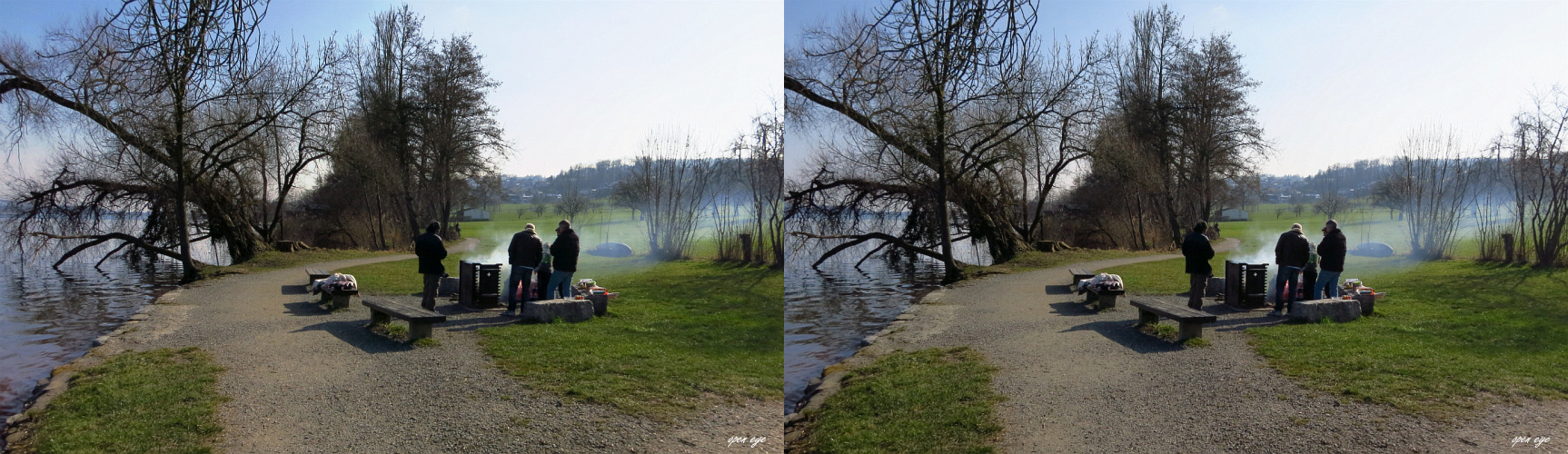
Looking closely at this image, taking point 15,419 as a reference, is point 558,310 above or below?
above

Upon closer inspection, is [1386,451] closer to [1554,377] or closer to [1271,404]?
[1271,404]

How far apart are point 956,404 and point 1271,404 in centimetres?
156

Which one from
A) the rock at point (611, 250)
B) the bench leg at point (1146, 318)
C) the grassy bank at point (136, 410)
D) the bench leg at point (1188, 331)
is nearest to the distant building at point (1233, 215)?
the bench leg at point (1146, 318)

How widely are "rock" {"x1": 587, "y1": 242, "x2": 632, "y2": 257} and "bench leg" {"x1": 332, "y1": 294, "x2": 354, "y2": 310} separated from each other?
8.63 ft

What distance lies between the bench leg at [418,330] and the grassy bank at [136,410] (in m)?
1.22

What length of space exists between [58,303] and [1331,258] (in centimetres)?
1093

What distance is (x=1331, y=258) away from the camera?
650 centimetres

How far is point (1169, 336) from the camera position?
5.64m

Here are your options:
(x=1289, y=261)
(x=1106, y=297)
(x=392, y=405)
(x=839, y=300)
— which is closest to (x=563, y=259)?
(x=839, y=300)

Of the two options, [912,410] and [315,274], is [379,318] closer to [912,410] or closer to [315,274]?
[315,274]

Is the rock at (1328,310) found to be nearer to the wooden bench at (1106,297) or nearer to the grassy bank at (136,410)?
the wooden bench at (1106,297)

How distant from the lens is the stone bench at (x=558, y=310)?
7000 mm

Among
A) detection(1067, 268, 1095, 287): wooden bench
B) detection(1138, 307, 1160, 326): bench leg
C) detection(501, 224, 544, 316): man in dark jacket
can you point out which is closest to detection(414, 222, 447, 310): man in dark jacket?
detection(501, 224, 544, 316): man in dark jacket

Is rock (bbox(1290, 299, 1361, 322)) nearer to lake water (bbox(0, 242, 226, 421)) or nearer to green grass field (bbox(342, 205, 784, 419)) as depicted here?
green grass field (bbox(342, 205, 784, 419))
